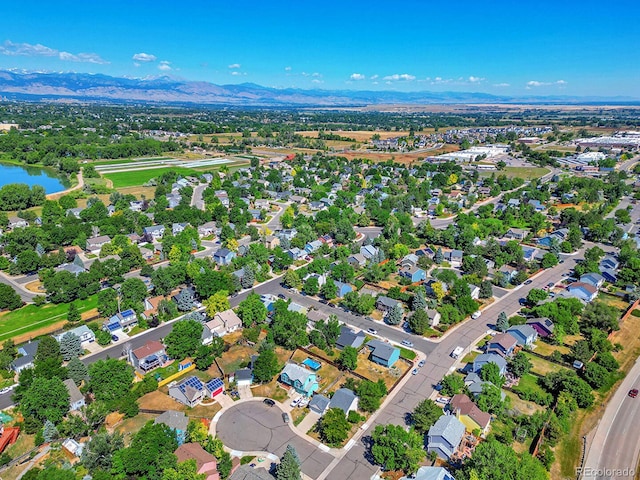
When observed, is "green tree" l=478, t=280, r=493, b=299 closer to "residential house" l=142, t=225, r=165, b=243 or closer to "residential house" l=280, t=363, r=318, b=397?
"residential house" l=280, t=363, r=318, b=397

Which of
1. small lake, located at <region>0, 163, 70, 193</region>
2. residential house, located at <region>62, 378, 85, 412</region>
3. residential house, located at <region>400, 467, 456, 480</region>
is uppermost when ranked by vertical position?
residential house, located at <region>400, 467, 456, 480</region>

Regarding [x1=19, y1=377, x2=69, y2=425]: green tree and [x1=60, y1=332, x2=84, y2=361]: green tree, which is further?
[x1=60, y1=332, x2=84, y2=361]: green tree

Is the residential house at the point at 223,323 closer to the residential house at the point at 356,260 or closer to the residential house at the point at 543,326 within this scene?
the residential house at the point at 356,260

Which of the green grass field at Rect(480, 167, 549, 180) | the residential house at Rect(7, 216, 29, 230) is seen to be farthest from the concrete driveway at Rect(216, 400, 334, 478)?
the green grass field at Rect(480, 167, 549, 180)

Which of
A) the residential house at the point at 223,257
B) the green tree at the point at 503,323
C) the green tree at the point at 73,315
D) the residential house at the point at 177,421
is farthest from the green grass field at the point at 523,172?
the residential house at the point at 177,421

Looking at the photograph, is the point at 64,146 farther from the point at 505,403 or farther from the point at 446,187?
the point at 505,403

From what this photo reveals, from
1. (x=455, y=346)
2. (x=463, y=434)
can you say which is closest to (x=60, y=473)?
(x=463, y=434)

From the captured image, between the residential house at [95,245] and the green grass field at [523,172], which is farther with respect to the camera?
the green grass field at [523,172]
